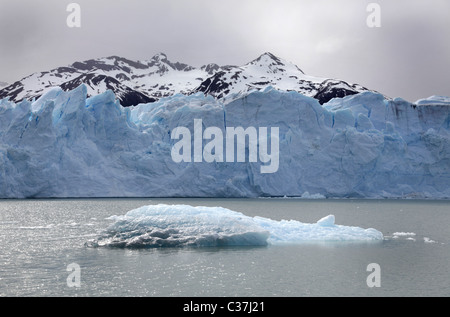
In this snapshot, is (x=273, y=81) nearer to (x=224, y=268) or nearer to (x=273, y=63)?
(x=273, y=63)

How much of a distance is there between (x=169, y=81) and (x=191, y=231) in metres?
129

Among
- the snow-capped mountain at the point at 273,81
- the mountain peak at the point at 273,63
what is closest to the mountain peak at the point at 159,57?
the mountain peak at the point at 273,63

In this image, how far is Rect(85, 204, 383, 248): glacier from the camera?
13992mm

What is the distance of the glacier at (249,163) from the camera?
1416 inches

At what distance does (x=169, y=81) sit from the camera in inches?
5507

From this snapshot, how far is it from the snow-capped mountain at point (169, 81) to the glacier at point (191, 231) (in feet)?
226

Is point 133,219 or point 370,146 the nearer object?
point 133,219

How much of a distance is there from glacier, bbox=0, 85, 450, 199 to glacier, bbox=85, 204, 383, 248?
22277 millimetres

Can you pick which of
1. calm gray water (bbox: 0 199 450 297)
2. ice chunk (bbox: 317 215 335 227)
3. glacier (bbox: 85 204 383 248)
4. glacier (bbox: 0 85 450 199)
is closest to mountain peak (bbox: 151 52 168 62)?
glacier (bbox: 0 85 450 199)

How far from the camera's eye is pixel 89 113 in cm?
3650

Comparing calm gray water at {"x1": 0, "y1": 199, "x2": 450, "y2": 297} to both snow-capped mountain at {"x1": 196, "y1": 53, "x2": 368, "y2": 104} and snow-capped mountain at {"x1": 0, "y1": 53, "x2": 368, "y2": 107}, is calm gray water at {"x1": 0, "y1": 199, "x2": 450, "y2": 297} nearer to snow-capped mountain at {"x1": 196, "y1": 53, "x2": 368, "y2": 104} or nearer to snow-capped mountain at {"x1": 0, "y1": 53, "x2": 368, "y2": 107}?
snow-capped mountain at {"x1": 0, "y1": 53, "x2": 368, "y2": 107}
